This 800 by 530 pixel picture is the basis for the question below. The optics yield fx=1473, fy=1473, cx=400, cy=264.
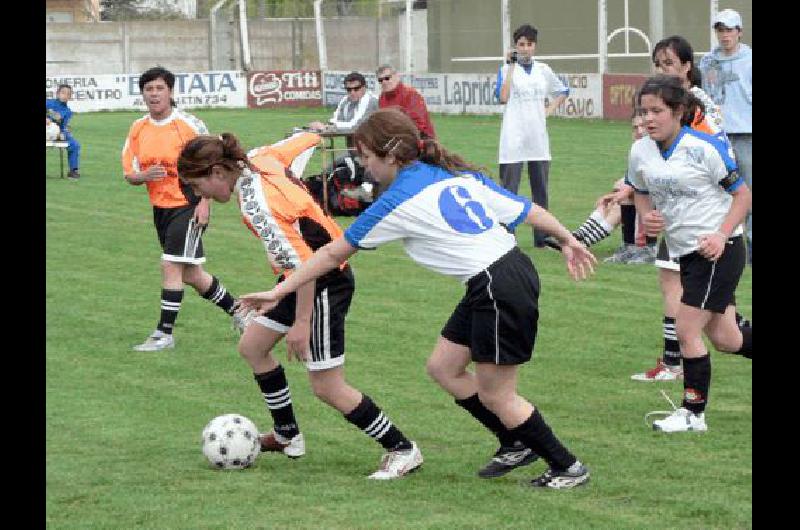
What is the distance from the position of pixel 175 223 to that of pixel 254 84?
3217 centimetres

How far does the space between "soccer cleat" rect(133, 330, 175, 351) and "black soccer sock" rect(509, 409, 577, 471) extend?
4725mm

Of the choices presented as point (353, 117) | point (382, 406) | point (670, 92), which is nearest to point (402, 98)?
point (353, 117)

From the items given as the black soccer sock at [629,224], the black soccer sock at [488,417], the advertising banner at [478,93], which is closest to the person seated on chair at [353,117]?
the black soccer sock at [629,224]

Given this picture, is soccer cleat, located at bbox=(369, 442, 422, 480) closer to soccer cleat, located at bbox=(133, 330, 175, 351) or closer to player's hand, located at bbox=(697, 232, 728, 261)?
player's hand, located at bbox=(697, 232, 728, 261)

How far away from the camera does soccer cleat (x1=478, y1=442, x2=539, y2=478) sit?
680 centimetres

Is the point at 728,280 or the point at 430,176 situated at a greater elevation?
the point at 430,176

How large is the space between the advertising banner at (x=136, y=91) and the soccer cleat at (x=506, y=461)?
114 feet

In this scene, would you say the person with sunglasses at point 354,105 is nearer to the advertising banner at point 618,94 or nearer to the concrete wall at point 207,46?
the advertising banner at point 618,94

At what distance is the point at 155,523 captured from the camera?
6129mm

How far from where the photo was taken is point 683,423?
300 inches

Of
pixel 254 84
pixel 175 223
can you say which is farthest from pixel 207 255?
pixel 254 84

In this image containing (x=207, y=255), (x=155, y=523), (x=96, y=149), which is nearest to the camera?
(x=155, y=523)
